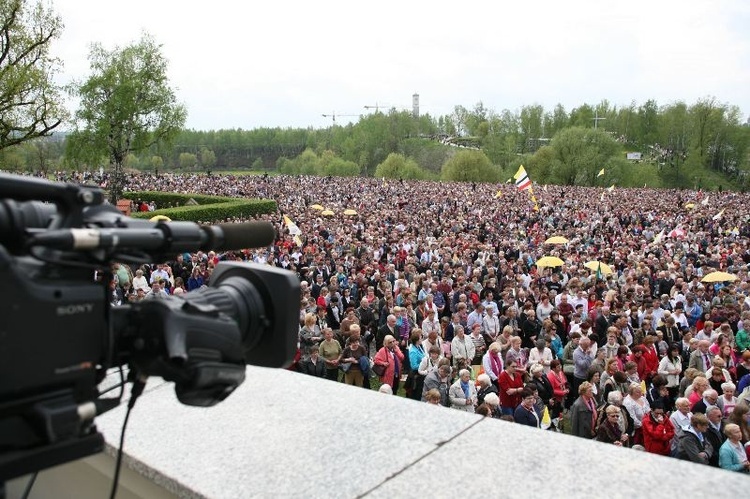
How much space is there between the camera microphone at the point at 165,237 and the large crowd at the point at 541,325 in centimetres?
19

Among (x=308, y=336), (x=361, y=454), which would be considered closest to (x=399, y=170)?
(x=308, y=336)

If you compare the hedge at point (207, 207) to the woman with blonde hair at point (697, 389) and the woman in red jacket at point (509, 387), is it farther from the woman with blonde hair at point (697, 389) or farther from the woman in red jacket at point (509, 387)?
the woman with blonde hair at point (697, 389)

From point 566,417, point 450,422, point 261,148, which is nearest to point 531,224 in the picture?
point 566,417

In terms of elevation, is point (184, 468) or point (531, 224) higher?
point (184, 468)

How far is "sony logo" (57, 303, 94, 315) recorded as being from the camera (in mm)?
1077

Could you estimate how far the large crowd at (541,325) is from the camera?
713 cm

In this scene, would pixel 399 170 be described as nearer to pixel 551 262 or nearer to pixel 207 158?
pixel 551 262

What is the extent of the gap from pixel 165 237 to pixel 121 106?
47.9 meters

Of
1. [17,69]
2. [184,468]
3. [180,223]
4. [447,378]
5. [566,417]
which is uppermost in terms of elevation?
[17,69]

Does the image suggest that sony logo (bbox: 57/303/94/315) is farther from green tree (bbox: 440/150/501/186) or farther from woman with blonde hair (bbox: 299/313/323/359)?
green tree (bbox: 440/150/501/186)

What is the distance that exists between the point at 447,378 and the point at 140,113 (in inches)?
1749

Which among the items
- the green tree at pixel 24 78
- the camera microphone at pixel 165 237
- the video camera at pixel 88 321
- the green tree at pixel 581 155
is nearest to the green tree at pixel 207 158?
the green tree at pixel 581 155

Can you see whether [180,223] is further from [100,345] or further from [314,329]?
[314,329]

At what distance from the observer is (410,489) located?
1.49m
